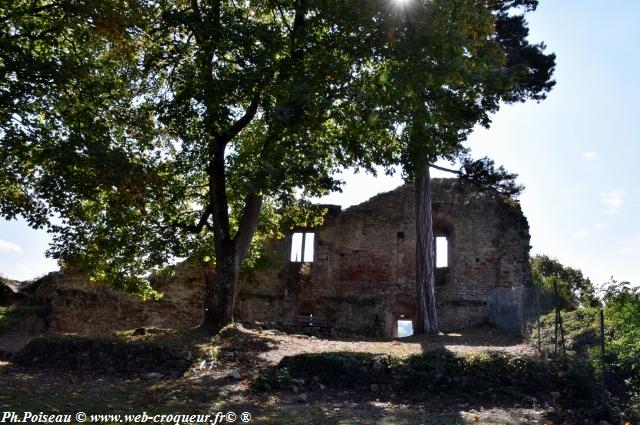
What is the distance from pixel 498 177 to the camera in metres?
16.3

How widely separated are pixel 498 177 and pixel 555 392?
410 inches

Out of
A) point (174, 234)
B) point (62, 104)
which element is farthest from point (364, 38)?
point (174, 234)

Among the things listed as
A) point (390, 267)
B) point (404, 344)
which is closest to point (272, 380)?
point (404, 344)

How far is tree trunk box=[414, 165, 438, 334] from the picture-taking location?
50.0ft

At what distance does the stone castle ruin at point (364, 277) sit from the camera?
19141 millimetres

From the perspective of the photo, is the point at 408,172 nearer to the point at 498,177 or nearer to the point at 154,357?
the point at 498,177

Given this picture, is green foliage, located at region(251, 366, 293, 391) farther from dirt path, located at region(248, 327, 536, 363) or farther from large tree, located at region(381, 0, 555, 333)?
large tree, located at region(381, 0, 555, 333)

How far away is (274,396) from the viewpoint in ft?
22.7

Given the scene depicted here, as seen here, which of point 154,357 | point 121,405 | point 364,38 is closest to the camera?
point 121,405

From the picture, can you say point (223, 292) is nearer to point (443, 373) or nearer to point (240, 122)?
point (240, 122)

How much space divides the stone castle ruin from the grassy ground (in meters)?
9.94

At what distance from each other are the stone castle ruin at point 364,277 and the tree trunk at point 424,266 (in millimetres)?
3926

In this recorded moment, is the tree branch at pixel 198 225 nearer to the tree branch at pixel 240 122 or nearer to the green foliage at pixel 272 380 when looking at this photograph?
the tree branch at pixel 240 122

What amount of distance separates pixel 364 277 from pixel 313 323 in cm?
326
